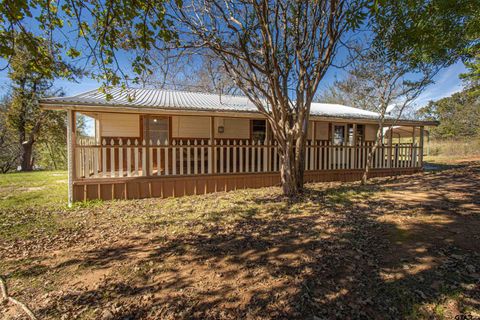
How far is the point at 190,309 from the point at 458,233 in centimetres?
390

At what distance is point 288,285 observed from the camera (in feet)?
8.07

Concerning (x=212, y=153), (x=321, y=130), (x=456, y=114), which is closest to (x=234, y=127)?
(x=212, y=153)

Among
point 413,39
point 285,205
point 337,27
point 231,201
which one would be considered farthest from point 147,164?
point 413,39

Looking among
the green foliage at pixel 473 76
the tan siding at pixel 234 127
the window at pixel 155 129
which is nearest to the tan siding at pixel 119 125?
the window at pixel 155 129

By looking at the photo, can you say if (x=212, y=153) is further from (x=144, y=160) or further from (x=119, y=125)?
(x=119, y=125)

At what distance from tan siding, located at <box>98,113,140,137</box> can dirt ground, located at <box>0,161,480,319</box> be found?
488cm

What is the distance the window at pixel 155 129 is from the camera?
9.38 m

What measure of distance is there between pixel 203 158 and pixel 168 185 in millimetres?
1311

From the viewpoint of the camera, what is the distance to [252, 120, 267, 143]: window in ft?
35.4

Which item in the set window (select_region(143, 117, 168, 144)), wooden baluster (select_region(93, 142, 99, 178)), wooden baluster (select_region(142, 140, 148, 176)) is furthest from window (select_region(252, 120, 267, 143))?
wooden baluster (select_region(93, 142, 99, 178))

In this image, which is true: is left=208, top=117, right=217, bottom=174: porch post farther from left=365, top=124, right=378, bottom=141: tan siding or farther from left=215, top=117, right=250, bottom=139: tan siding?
left=365, top=124, right=378, bottom=141: tan siding

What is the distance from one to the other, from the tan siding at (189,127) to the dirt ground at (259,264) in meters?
5.20

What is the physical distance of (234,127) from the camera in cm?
1044

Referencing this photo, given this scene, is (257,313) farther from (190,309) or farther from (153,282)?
(153,282)
